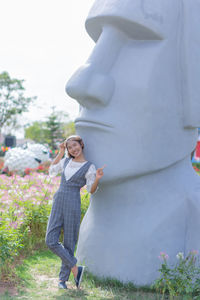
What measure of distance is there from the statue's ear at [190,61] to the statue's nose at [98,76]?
599 millimetres

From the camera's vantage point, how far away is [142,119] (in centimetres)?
319

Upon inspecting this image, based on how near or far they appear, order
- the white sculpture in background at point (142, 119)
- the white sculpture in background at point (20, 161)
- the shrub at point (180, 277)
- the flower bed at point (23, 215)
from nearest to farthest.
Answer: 1. the shrub at point (180, 277)
2. the white sculpture in background at point (142, 119)
3. the flower bed at point (23, 215)
4. the white sculpture in background at point (20, 161)

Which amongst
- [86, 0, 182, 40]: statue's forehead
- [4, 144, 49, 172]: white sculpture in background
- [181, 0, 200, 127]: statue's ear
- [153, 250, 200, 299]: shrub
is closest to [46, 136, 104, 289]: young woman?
[153, 250, 200, 299]: shrub

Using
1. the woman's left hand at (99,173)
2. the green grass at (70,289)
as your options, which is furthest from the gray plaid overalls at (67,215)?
the green grass at (70,289)

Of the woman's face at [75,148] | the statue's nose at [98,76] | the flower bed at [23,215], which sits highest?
the statue's nose at [98,76]

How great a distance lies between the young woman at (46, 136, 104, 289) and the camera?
10.5 feet

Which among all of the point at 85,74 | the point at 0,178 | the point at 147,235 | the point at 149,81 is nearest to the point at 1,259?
the point at 147,235

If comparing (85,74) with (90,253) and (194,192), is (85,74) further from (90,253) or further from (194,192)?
(90,253)

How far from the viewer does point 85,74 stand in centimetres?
316

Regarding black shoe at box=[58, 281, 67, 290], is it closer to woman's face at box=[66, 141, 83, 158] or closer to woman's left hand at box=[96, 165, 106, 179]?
woman's left hand at box=[96, 165, 106, 179]

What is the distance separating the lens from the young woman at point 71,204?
3199 millimetres

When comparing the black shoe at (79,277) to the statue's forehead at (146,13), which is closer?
the statue's forehead at (146,13)

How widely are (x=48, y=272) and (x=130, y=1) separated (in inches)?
108

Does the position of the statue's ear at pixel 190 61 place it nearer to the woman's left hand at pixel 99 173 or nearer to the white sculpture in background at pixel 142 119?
the white sculpture in background at pixel 142 119
